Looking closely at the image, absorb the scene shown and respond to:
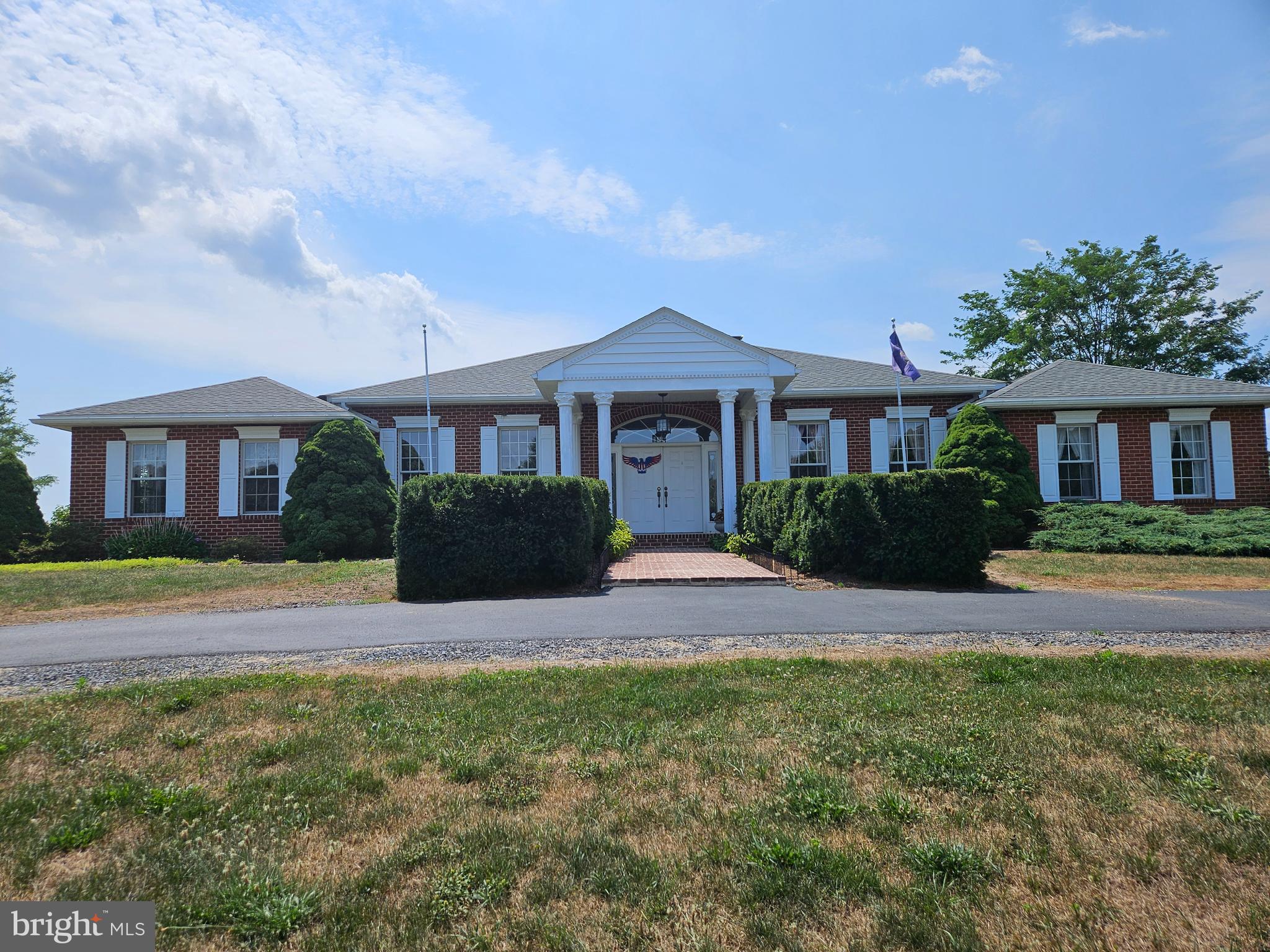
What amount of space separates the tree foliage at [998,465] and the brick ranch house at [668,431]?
893 millimetres

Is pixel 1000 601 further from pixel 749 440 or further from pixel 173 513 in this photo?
pixel 173 513

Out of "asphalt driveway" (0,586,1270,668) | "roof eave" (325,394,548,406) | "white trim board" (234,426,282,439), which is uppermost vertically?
"roof eave" (325,394,548,406)

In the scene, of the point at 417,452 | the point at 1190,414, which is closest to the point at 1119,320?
the point at 1190,414

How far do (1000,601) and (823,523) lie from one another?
3173 mm

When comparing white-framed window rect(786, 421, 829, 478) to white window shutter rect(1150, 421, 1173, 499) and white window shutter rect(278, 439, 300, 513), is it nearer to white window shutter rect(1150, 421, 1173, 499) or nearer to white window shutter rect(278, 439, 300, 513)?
white window shutter rect(1150, 421, 1173, 499)

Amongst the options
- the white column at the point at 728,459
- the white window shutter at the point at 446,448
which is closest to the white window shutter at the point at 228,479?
the white window shutter at the point at 446,448

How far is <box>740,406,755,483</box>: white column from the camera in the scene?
18.7 meters

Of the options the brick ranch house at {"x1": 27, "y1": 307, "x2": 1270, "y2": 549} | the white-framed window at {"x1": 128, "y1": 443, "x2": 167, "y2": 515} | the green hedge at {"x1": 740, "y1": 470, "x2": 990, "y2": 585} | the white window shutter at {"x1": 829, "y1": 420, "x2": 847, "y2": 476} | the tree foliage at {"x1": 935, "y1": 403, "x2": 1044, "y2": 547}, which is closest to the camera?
the green hedge at {"x1": 740, "y1": 470, "x2": 990, "y2": 585}

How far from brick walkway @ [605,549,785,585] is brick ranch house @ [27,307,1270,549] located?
8.11 ft

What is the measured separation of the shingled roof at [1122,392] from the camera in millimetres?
18062

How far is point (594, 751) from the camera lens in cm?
367

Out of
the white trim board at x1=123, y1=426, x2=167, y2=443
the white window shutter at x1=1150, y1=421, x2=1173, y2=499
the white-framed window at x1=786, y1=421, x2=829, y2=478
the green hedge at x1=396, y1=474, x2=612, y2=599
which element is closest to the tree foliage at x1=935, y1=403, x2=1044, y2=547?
the white-framed window at x1=786, y1=421, x2=829, y2=478

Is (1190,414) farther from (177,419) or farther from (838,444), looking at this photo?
(177,419)

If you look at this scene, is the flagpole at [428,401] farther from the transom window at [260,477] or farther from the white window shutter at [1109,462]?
the white window shutter at [1109,462]
